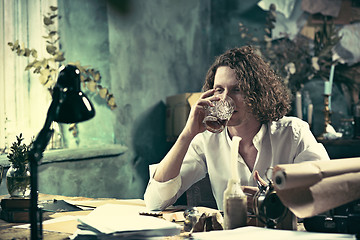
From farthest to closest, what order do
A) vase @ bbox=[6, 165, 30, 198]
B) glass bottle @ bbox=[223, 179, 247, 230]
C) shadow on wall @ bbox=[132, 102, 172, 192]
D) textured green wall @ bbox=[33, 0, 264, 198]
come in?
shadow on wall @ bbox=[132, 102, 172, 192]
textured green wall @ bbox=[33, 0, 264, 198]
vase @ bbox=[6, 165, 30, 198]
glass bottle @ bbox=[223, 179, 247, 230]

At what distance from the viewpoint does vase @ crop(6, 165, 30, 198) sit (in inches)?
69.2

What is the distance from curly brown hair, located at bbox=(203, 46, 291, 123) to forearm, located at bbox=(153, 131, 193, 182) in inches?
12.8

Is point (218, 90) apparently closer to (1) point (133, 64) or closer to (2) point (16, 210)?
(2) point (16, 210)

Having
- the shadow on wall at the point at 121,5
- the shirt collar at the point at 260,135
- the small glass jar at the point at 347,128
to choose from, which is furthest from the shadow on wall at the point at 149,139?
the shirt collar at the point at 260,135

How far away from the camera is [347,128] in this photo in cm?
366

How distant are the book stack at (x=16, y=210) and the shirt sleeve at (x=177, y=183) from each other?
1.45 ft

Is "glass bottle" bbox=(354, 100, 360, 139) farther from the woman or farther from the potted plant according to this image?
the potted plant

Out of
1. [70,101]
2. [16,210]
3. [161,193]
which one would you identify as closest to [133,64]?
[161,193]

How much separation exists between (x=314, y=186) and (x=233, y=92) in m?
→ 0.96

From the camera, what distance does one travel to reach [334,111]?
395cm

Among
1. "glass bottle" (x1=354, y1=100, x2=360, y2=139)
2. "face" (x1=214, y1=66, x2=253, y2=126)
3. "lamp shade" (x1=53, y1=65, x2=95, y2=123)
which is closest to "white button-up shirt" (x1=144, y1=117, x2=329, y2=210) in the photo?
"face" (x1=214, y1=66, x2=253, y2=126)

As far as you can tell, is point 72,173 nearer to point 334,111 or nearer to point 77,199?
point 77,199

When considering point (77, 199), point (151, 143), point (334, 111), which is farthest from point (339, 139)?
point (77, 199)

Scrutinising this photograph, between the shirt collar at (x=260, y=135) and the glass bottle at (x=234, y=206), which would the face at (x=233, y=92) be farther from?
the glass bottle at (x=234, y=206)
